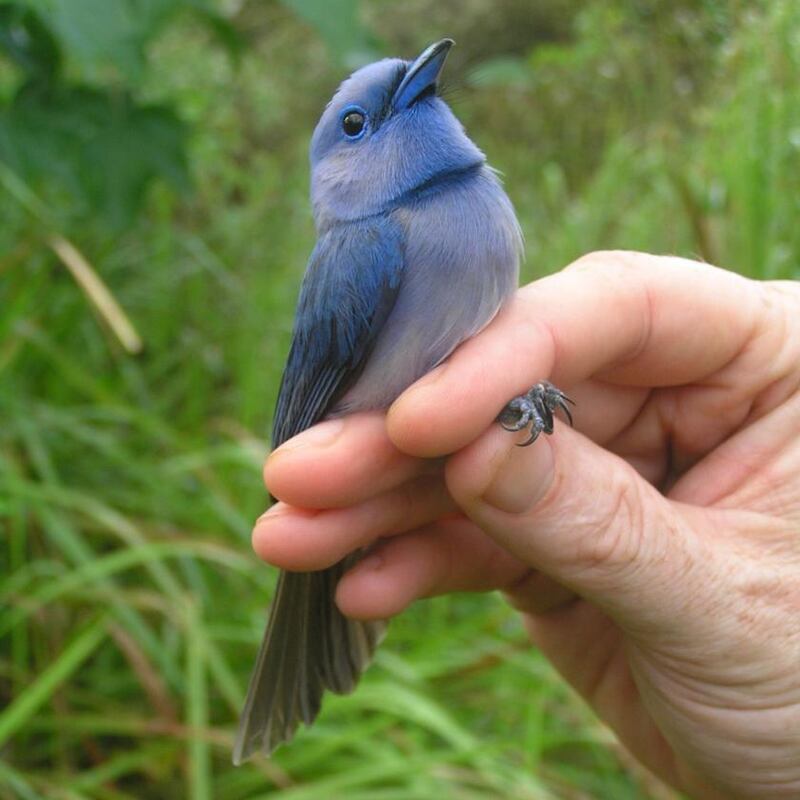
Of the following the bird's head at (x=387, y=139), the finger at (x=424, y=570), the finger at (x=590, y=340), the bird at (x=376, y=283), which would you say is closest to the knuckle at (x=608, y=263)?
the finger at (x=590, y=340)

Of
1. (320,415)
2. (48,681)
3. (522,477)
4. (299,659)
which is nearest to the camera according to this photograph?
(522,477)

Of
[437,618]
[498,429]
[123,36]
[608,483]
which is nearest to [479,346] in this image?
[498,429]

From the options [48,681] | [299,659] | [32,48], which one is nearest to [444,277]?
[299,659]

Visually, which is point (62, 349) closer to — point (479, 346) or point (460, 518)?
point (460, 518)

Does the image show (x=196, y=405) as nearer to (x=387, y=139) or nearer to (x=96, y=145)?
(x=96, y=145)

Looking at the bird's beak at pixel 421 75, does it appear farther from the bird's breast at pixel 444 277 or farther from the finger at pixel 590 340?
the finger at pixel 590 340

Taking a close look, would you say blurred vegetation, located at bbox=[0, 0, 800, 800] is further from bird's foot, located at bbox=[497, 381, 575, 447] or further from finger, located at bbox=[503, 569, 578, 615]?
bird's foot, located at bbox=[497, 381, 575, 447]
